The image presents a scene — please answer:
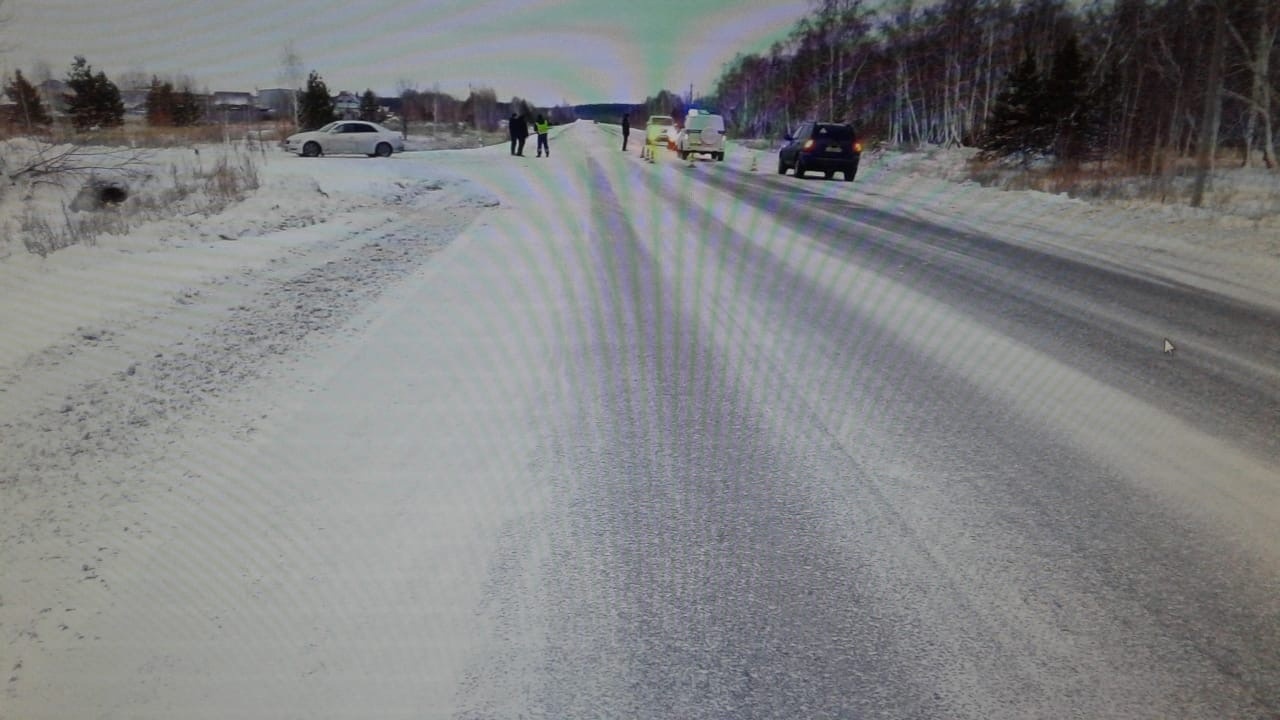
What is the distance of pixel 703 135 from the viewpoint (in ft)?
113

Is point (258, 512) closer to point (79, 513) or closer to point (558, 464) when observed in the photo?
point (79, 513)

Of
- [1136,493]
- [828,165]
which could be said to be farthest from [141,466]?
[828,165]

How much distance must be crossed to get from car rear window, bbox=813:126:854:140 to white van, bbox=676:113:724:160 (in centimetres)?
1042

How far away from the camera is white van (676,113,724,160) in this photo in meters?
34.5

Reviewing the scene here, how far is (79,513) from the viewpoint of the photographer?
3.11 meters

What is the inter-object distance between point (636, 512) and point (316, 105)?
65.6 meters

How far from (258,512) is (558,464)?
1.37 m

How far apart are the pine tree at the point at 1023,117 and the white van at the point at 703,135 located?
11951 millimetres

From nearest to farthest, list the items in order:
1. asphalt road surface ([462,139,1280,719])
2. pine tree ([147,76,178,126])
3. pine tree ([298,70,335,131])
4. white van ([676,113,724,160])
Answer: asphalt road surface ([462,139,1280,719])
white van ([676,113,724,160])
pine tree ([298,70,335,131])
pine tree ([147,76,178,126])

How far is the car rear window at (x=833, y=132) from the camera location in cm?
2459

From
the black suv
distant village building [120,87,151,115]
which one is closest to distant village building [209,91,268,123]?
distant village building [120,87,151,115]

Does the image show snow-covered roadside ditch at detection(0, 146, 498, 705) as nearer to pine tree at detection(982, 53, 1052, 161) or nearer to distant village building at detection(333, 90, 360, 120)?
pine tree at detection(982, 53, 1052, 161)

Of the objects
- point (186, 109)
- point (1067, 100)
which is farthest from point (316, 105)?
point (1067, 100)

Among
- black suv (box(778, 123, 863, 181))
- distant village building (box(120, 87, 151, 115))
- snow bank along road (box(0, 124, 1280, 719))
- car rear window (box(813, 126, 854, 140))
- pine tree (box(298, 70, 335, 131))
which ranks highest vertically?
distant village building (box(120, 87, 151, 115))
